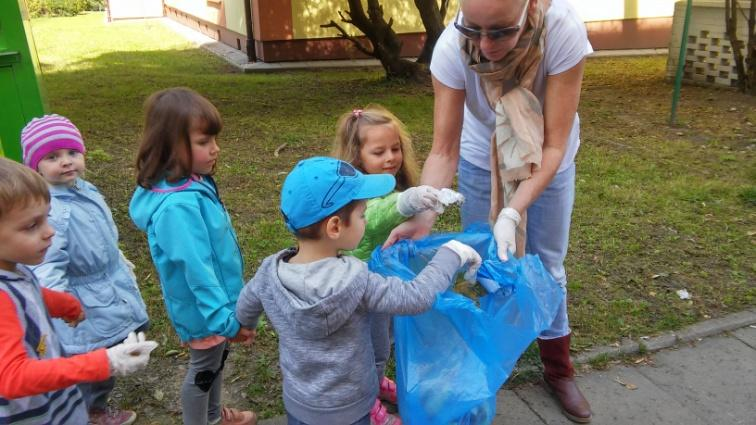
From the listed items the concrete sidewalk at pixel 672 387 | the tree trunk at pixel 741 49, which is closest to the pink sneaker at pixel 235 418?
the concrete sidewalk at pixel 672 387

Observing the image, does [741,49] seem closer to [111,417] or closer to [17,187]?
[111,417]

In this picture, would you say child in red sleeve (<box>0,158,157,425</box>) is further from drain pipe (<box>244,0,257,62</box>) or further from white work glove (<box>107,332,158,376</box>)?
drain pipe (<box>244,0,257,62</box>)

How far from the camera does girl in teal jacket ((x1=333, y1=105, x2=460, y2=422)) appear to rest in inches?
96.3

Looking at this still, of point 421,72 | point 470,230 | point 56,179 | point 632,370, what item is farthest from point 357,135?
point 421,72

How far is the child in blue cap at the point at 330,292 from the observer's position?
1.79m

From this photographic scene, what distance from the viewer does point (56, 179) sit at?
2330 millimetres

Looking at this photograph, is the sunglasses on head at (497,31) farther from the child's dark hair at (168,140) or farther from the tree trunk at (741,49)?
the tree trunk at (741,49)

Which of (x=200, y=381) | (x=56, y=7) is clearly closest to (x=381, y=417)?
(x=200, y=381)

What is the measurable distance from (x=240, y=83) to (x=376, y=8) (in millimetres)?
2530

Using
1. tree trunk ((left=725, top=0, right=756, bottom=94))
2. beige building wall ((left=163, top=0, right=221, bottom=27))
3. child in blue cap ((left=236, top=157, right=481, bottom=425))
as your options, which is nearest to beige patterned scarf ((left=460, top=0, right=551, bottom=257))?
child in blue cap ((left=236, top=157, right=481, bottom=425))

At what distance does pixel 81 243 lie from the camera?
2.28 metres

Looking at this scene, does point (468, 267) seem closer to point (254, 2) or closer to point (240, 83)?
point (240, 83)

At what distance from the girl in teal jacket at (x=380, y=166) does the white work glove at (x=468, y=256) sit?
37 centimetres

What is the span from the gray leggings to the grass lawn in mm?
395
